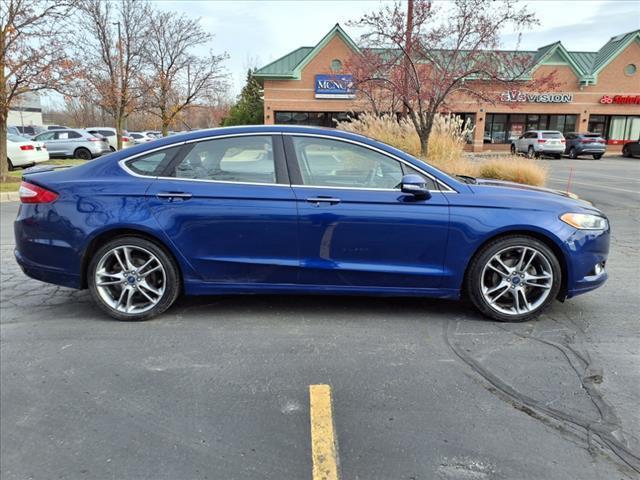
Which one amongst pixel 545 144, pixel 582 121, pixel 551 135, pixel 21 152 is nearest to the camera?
pixel 21 152

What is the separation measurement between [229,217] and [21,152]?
16664 mm

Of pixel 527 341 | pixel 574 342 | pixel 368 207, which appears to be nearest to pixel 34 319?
pixel 368 207

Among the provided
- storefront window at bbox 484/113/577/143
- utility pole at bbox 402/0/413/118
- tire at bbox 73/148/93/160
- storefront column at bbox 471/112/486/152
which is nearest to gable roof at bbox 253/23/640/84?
storefront window at bbox 484/113/577/143

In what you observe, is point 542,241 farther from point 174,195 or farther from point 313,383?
point 174,195

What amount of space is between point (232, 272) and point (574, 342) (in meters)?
2.72

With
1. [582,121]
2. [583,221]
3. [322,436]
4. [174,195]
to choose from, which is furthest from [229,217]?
[582,121]

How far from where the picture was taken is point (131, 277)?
12.9ft

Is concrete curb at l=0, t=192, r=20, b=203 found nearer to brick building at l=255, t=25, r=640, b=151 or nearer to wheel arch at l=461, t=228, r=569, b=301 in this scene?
wheel arch at l=461, t=228, r=569, b=301

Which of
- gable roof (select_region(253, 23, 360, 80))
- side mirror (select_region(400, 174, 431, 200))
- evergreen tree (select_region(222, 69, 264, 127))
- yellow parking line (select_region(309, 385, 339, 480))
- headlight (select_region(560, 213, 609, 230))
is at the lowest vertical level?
yellow parking line (select_region(309, 385, 339, 480))

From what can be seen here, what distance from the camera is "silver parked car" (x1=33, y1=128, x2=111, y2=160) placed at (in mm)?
22672

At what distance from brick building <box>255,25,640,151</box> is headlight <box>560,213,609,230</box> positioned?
29135 millimetres

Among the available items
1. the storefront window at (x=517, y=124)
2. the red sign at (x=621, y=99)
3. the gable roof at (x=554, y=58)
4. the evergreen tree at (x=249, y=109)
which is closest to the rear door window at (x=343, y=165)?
the gable roof at (x=554, y=58)

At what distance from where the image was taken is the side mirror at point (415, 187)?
3664 millimetres

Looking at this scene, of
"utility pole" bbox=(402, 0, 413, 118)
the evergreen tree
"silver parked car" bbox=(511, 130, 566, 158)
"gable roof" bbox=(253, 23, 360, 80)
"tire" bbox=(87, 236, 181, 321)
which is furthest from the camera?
the evergreen tree
